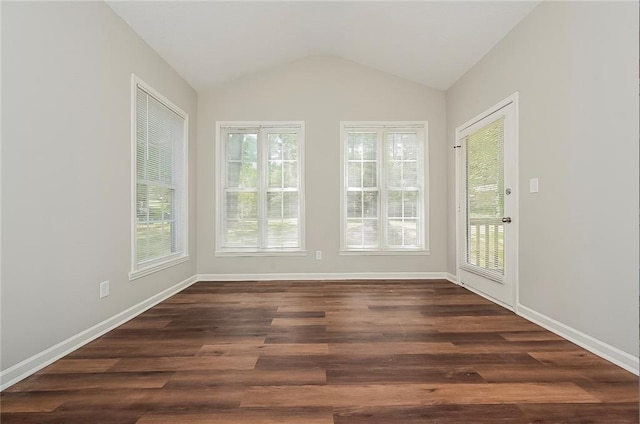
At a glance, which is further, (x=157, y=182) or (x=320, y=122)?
(x=320, y=122)

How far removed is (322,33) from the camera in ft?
11.9

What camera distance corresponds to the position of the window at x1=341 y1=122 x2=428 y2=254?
167 inches

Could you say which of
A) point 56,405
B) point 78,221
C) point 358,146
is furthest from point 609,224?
point 78,221

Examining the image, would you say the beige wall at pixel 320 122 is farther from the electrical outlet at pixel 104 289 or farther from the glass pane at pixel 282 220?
the electrical outlet at pixel 104 289

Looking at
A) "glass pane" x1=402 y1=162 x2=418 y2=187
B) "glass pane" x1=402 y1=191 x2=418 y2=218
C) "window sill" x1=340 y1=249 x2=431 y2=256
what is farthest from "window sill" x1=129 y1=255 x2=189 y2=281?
"glass pane" x1=402 y1=162 x2=418 y2=187

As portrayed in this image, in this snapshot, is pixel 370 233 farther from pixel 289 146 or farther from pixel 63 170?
pixel 63 170

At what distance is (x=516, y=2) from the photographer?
2.53 m

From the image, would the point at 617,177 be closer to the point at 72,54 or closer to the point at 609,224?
the point at 609,224

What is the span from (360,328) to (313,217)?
2.06m

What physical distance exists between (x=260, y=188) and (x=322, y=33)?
2.18m

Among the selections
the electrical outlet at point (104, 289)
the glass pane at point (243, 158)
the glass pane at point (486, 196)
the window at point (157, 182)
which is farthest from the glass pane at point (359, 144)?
the electrical outlet at point (104, 289)

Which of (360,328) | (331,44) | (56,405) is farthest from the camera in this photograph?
(331,44)

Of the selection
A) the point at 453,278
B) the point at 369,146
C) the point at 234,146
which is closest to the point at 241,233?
the point at 234,146

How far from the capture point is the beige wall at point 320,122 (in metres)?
4.18
